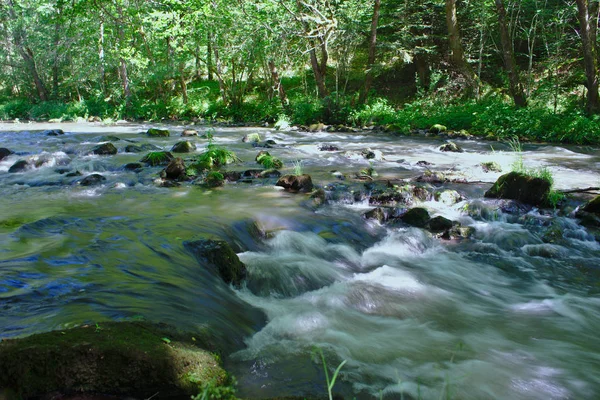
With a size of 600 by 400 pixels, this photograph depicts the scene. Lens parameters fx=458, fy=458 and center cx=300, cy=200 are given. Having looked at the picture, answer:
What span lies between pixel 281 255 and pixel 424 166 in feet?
23.1

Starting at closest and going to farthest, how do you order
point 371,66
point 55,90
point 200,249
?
point 200,249 → point 371,66 → point 55,90

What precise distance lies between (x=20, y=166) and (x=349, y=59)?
1739 cm


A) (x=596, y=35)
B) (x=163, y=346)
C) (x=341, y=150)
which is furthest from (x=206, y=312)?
(x=596, y=35)

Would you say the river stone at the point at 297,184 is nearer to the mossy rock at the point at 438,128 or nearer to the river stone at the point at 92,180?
the river stone at the point at 92,180

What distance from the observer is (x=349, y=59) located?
79.2ft

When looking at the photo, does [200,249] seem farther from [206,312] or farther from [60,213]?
[60,213]

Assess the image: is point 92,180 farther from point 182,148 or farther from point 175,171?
point 182,148

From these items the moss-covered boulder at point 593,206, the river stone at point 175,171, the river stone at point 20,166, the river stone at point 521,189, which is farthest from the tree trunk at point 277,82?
the moss-covered boulder at point 593,206

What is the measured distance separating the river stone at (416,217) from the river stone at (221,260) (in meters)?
3.39

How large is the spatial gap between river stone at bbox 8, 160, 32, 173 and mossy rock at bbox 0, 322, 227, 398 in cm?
999

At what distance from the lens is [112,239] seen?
579 cm

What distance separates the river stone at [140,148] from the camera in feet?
46.7

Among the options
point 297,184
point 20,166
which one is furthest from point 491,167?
point 20,166

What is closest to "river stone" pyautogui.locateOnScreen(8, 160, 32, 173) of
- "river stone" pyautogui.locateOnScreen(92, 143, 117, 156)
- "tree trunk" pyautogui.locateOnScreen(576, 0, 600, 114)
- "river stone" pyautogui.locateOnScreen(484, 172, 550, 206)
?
"river stone" pyautogui.locateOnScreen(92, 143, 117, 156)
